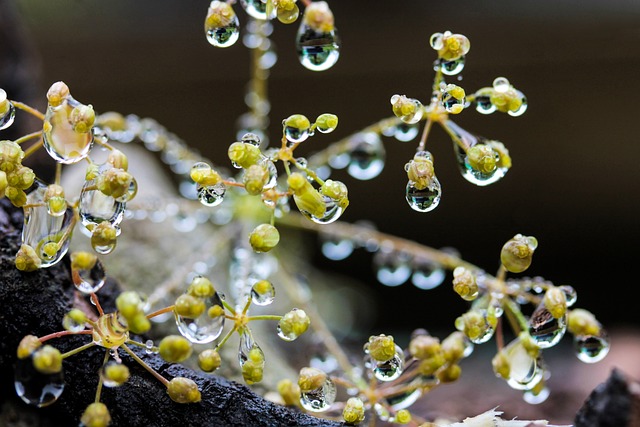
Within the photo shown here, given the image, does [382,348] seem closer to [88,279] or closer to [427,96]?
[88,279]

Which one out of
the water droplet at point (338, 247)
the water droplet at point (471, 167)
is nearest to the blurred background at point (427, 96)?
the water droplet at point (338, 247)

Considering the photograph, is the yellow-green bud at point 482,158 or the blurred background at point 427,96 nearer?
the yellow-green bud at point 482,158

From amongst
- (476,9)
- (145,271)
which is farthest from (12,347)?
(476,9)

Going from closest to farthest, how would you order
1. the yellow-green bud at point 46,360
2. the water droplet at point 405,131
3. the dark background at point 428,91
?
the yellow-green bud at point 46,360 < the water droplet at point 405,131 < the dark background at point 428,91

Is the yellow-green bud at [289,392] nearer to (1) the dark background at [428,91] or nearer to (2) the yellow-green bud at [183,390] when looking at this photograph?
(2) the yellow-green bud at [183,390]

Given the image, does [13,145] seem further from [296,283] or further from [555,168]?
[555,168]
